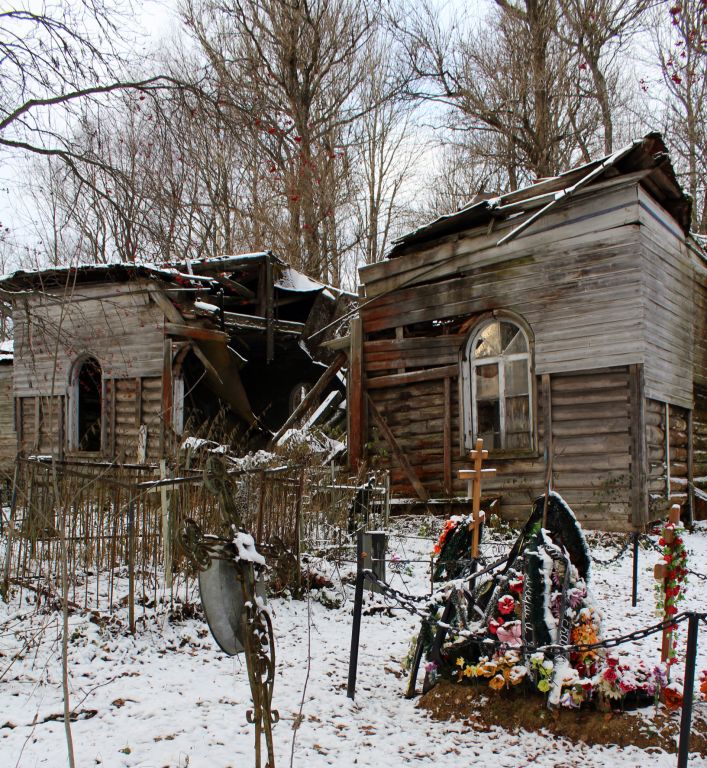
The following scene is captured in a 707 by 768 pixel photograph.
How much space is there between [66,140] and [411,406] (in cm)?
761

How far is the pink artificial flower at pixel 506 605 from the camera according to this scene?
15.1 ft

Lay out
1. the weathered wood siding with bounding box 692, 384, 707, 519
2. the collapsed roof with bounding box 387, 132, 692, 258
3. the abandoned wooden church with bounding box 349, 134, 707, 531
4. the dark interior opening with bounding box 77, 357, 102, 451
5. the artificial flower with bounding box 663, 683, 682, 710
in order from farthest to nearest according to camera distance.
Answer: the dark interior opening with bounding box 77, 357, 102, 451, the weathered wood siding with bounding box 692, 384, 707, 519, the abandoned wooden church with bounding box 349, 134, 707, 531, the collapsed roof with bounding box 387, 132, 692, 258, the artificial flower with bounding box 663, 683, 682, 710

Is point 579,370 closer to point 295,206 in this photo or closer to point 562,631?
point 562,631

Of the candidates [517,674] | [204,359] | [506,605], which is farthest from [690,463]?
[204,359]

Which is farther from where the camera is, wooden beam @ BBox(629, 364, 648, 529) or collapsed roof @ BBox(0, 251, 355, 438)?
collapsed roof @ BBox(0, 251, 355, 438)

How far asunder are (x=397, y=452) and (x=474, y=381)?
194 centimetres

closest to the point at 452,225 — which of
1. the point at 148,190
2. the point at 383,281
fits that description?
the point at 383,281

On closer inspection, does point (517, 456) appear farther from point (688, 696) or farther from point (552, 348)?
point (688, 696)

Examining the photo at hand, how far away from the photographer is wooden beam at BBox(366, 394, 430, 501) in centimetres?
1165

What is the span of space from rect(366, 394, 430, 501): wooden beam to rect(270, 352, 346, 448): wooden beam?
1457mm

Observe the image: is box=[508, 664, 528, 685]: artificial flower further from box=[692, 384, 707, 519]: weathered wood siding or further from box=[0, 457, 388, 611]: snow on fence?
box=[692, 384, 707, 519]: weathered wood siding

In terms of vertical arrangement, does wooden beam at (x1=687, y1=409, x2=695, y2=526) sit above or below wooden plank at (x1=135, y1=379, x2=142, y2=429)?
below

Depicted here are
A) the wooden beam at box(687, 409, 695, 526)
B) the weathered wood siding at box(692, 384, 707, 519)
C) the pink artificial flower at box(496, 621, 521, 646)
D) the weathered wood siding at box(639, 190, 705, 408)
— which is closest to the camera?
the pink artificial flower at box(496, 621, 521, 646)

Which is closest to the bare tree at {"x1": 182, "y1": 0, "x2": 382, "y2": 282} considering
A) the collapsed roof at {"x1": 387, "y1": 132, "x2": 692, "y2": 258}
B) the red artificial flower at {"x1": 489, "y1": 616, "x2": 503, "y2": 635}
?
the collapsed roof at {"x1": 387, "y1": 132, "x2": 692, "y2": 258}
